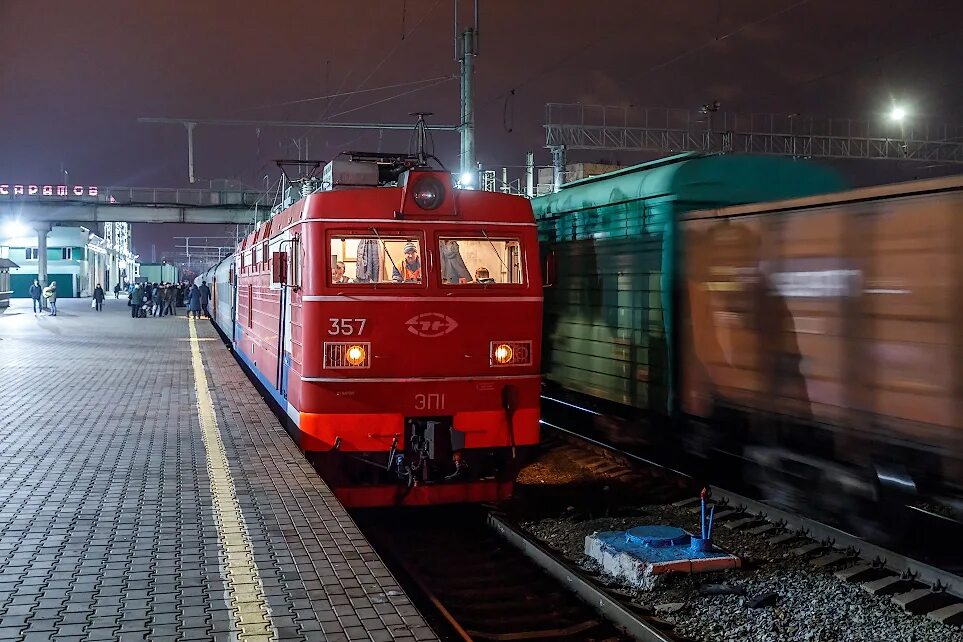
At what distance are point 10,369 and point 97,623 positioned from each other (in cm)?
1374

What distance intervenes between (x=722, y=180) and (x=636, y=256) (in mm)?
1134

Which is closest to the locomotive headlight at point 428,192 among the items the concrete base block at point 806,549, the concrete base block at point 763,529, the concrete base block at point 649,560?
the concrete base block at point 649,560

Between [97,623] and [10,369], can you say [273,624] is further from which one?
[10,369]

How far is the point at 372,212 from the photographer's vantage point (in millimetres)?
8602

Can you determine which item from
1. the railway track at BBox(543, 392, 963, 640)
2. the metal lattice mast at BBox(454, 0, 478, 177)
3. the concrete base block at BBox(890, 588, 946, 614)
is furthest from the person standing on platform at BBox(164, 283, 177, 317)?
the concrete base block at BBox(890, 588, 946, 614)

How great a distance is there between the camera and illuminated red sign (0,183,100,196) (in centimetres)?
4700

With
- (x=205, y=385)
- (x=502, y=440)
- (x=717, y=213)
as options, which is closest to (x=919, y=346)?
(x=717, y=213)

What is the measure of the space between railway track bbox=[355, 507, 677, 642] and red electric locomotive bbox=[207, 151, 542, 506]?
374mm

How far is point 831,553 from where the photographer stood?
7.22 m

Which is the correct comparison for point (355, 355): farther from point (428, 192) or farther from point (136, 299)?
point (136, 299)

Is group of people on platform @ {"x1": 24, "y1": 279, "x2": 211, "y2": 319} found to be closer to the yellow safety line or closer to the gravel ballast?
the yellow safety line

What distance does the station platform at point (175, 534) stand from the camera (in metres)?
4.70

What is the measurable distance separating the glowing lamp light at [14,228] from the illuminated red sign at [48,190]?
142cm

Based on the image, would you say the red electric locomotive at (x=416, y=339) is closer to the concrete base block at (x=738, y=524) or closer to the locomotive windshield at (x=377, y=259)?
the locomotive windshield at (x=377, y=259)
